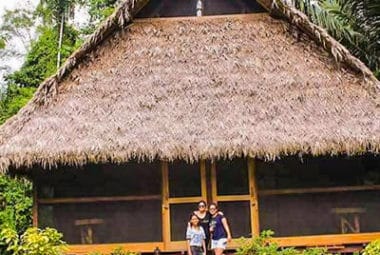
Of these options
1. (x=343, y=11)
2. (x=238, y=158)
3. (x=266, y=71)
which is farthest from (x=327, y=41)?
(x=343, y=11)

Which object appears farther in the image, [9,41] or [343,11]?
[9,41]

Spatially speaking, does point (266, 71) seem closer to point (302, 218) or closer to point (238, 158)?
point (238, 158)

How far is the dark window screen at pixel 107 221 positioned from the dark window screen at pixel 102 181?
0.50 feet

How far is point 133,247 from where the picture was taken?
8500mm

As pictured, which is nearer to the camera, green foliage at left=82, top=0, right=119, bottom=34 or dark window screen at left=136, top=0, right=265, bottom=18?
dark window screen at left=136, top=0, right=265, bottom=18

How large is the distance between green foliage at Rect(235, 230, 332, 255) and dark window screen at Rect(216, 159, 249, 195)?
65 centimetres

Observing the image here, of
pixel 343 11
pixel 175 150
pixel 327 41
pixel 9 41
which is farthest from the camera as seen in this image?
pixel 9 41

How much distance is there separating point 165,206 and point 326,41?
9.92ft

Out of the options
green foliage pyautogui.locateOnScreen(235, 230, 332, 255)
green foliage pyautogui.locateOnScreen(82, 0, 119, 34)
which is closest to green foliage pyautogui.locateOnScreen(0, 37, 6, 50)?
green foliage pyautogui.locateOnScreen(82, 0, 119, 34)

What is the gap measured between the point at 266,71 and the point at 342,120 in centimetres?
130

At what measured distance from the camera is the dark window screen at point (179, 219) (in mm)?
8523

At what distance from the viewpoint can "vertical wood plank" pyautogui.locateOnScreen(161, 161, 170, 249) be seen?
8.48m

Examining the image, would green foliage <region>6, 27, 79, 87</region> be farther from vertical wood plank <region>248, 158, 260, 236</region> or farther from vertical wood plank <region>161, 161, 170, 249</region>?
vertical wood plank <region>248, 158, 260, 236</region>

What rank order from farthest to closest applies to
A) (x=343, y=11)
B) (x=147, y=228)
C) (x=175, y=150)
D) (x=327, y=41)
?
(x=343, y=11) → (x=327, y=41) → (x=147, y=228) → (x=175, y=150)
